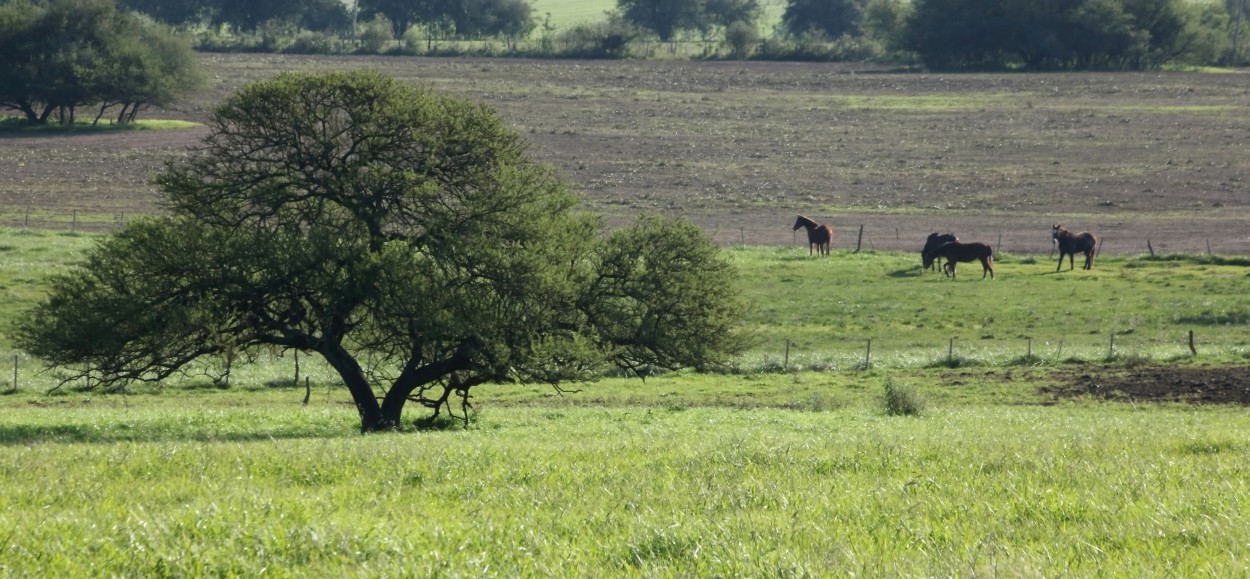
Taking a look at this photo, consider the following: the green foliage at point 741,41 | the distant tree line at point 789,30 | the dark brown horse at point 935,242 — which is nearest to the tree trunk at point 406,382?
the dark brown horse at point 935,242

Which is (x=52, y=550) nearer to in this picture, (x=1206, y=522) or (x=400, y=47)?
(x=1206, y=522)

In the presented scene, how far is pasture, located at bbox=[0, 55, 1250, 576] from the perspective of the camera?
26.5 feet

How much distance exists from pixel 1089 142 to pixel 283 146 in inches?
2751

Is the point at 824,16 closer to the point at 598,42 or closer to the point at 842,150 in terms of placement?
the point at 598,42

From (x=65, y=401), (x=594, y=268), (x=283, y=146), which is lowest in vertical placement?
(x=65, y=401)

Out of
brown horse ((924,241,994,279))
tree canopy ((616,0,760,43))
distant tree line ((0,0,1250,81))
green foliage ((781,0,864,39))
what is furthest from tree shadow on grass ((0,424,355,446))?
green foliage ((781,0,864,39))

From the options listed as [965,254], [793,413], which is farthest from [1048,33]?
[793,413]

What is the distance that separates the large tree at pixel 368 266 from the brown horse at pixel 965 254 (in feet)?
87.1

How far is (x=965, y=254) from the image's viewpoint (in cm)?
4725

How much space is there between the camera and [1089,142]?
82125mm

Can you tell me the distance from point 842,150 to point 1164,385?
5478 centimetres

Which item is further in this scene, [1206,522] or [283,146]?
[283,146]

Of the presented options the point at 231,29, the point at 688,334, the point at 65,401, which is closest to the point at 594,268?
the point at 688,334

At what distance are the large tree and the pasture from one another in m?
1.36
